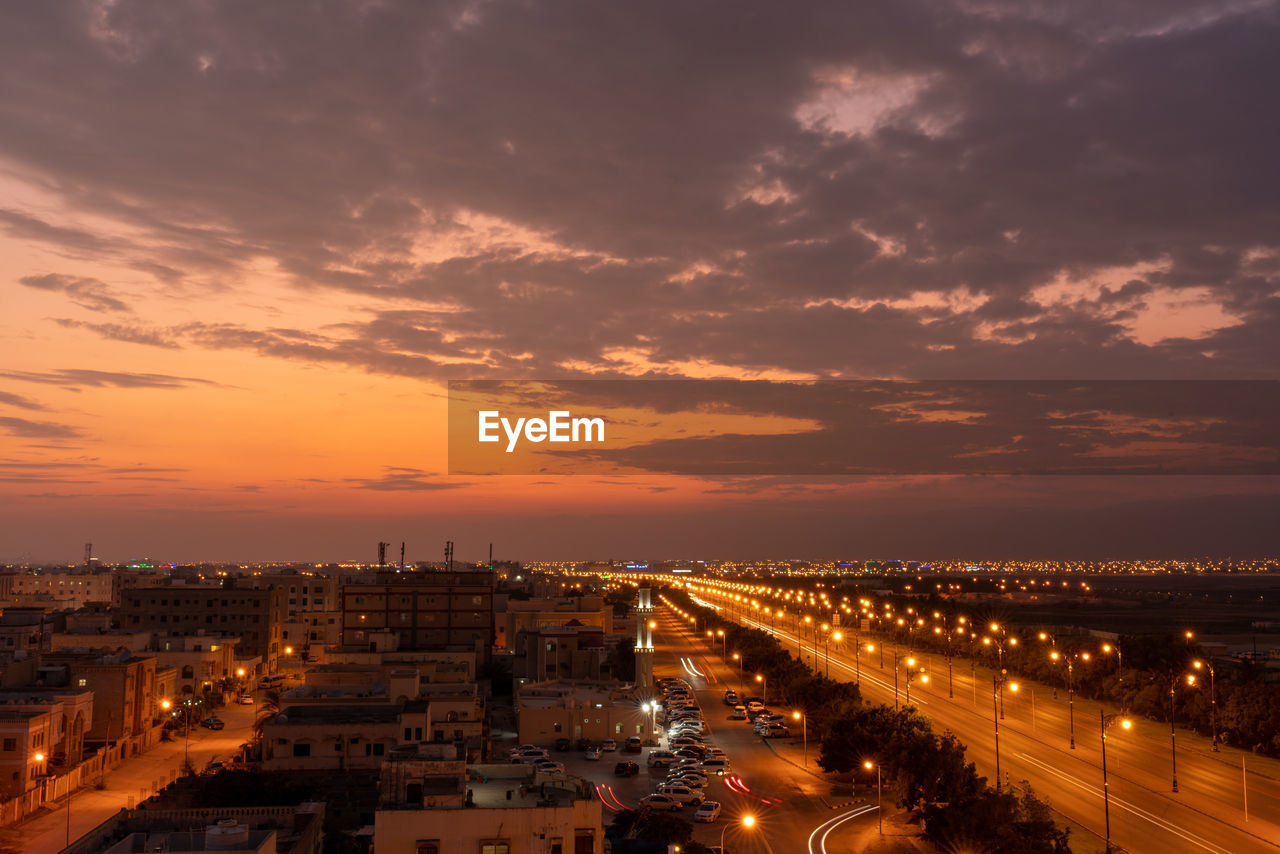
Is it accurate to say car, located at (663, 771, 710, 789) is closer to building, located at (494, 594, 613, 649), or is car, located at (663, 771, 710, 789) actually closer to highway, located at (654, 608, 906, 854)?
highway, located at (654, 608, 906, 854)

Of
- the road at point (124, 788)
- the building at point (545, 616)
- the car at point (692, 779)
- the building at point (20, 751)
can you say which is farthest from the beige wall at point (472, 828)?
the building at point (545, 616)

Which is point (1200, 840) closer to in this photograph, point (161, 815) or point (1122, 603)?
point (161, 815)

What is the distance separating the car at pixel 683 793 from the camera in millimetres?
37938

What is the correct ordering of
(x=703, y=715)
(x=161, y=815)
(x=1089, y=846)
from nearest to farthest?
(x=161, y=815) < (x=1089, y=846) < (x=703, y=715)

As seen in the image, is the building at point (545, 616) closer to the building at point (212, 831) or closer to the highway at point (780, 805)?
the highway at point (780, 805)

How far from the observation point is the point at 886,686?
66188 millimetres

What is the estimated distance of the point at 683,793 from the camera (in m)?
38.1

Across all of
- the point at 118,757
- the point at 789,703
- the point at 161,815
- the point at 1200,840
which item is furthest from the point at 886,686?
the point at 161,815

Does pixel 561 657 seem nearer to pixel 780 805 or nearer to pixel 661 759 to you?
pixel 661 759

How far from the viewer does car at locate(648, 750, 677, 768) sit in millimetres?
46656

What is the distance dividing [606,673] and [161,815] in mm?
50071

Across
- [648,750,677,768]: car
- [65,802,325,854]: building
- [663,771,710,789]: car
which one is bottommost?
[648,750,677,768]: car

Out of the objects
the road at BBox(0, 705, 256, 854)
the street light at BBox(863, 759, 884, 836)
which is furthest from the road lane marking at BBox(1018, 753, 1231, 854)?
the road at BBox(0, 705, 256, 854)

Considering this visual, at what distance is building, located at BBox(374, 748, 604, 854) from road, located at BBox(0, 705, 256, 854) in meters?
17.9
